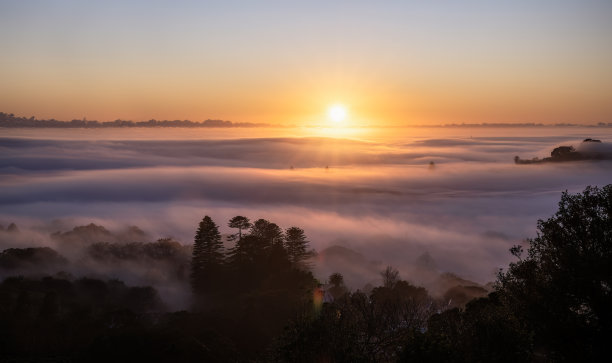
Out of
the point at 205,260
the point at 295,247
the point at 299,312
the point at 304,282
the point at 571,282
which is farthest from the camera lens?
the point at 295,247

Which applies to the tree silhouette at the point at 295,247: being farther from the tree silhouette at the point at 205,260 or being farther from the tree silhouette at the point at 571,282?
the tree silhouette at the point at 571,282

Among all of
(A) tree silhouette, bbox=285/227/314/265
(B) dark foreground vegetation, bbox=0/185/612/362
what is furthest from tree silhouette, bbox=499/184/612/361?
(A) tree silhouette, bbox=285/227/314/265

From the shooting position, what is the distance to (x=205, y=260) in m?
55.3

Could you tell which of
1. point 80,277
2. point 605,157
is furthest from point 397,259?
point 605,157

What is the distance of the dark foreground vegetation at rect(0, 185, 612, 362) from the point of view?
704 inches

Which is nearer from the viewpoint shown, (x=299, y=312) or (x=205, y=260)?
(x=299, y=312)

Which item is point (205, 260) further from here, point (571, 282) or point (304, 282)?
point (571, 282)

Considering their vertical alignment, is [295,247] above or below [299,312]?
below

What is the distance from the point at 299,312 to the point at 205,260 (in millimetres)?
30536

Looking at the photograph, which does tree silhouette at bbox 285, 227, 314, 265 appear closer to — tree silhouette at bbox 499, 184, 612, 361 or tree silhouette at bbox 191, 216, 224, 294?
tree silhouette at bbox 191, 216, 224, 294

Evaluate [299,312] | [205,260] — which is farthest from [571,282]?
[205,260]

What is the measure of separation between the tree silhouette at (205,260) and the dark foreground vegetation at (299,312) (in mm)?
141

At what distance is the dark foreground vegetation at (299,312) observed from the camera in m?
17.9

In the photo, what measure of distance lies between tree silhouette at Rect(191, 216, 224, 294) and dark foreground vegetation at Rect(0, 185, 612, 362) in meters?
0.14
